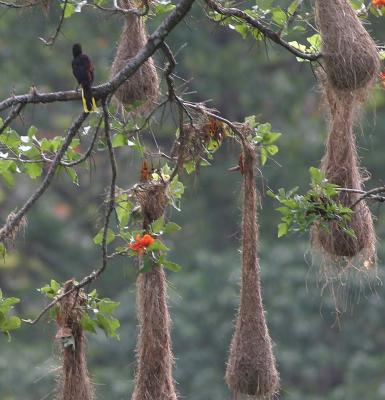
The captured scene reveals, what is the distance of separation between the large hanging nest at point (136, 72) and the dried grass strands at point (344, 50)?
0.58 m

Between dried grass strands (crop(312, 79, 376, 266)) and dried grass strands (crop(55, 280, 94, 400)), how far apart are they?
75 cm

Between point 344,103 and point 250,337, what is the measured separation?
0.74 metres

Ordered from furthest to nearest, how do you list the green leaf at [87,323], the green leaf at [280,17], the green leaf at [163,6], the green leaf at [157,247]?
the green leaf at [163,6], the green leaf at [280,17], the green leaf at [87,323], the green leaf at [157,247]

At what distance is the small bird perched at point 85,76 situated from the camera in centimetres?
373

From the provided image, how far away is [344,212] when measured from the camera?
3623 millimetres

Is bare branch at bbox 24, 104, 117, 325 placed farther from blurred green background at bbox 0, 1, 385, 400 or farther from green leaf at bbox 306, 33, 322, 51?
blurred green background at bbox 0, 1, 385, 400

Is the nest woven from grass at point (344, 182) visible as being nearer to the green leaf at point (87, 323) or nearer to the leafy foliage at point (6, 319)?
the green leaf at point (87, 323)

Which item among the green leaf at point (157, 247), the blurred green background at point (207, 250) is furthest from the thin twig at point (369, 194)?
the blurred green background at point (207, 250)

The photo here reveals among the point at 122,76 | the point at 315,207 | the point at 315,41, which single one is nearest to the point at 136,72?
the point at 122,76

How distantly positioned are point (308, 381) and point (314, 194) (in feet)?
25.1

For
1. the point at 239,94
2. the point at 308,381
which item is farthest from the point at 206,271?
the point at 239,94

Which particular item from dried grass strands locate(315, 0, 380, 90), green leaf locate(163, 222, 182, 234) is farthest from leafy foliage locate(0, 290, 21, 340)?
dried grass strands locate(315, 0, 380, 90)

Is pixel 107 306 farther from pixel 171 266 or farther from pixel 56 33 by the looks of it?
pixel 56 33

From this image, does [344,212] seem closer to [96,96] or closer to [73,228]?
[96,96]
